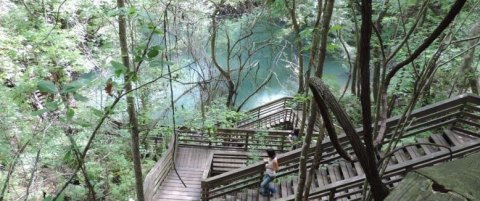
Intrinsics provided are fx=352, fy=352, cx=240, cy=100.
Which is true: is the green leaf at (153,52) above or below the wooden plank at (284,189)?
above

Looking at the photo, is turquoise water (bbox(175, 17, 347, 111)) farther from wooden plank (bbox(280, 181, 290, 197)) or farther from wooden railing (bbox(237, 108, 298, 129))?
wooden plank (bbox(280, 181, 290, 197))

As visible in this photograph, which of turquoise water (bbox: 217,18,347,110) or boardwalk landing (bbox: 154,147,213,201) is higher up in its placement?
turquoise water (bbox: 217,18,347,110)

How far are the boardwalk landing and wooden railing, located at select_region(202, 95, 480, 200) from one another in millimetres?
1414

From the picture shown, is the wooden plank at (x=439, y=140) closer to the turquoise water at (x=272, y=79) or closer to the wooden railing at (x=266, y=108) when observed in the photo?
the wooden railing at (x=266, y=108)

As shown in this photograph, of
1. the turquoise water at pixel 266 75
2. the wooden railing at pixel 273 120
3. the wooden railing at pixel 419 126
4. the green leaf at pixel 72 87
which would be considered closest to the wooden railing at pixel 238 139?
the wooden railing at pixel 273 120

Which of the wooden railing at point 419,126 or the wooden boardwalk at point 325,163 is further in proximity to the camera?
the wooden railing at point 419,126

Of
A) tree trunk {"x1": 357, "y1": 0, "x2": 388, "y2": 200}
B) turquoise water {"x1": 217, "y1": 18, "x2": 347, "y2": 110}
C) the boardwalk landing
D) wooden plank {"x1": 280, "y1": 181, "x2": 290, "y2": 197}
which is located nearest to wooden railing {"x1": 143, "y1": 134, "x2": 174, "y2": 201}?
the boardwalk landing

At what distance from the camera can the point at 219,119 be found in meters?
12.1

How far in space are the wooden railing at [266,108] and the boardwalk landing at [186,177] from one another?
3849mm

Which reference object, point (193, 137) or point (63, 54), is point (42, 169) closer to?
point (63, 54)

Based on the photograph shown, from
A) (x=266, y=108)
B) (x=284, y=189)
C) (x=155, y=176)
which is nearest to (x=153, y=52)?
(x=284, y=189)

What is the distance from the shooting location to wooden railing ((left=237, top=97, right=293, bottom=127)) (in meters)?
15.0

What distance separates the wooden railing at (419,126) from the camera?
5988 millimetres

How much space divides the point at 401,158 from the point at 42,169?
31.5 ft
